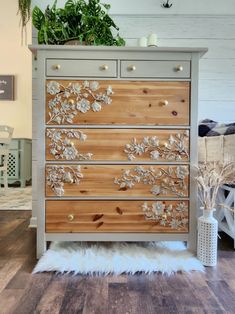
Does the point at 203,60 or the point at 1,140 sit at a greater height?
the point at 203,60

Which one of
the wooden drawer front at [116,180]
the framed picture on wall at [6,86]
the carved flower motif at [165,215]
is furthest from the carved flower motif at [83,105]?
the framed picture on wall at [6,86]

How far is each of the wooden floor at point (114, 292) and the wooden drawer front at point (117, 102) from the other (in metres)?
0.84

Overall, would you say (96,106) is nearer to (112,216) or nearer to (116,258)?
(112,216)

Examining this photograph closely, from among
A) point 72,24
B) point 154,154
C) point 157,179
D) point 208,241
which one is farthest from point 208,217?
point 72,24

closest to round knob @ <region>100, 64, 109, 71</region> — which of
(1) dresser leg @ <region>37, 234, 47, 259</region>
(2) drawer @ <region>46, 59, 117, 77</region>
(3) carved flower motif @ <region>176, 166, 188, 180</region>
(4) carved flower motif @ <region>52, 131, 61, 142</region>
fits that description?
(2) drawer @ <region>46, 59, 117, 77</region>

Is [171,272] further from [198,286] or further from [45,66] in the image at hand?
[45,66]

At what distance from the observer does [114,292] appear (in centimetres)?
134

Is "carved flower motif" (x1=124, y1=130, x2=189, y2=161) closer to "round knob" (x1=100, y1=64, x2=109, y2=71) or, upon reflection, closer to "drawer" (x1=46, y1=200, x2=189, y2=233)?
"drawer" (x1=46, y1=200, x2=189, y2=233)

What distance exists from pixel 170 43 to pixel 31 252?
1913 millimetres

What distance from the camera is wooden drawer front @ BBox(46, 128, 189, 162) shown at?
168 cm

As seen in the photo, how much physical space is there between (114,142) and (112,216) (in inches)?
17.2

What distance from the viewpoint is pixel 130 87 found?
1688 millimetres

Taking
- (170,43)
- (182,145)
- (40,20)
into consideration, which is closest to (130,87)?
(182,145)

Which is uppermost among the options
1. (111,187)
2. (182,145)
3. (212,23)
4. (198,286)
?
(212,23)
